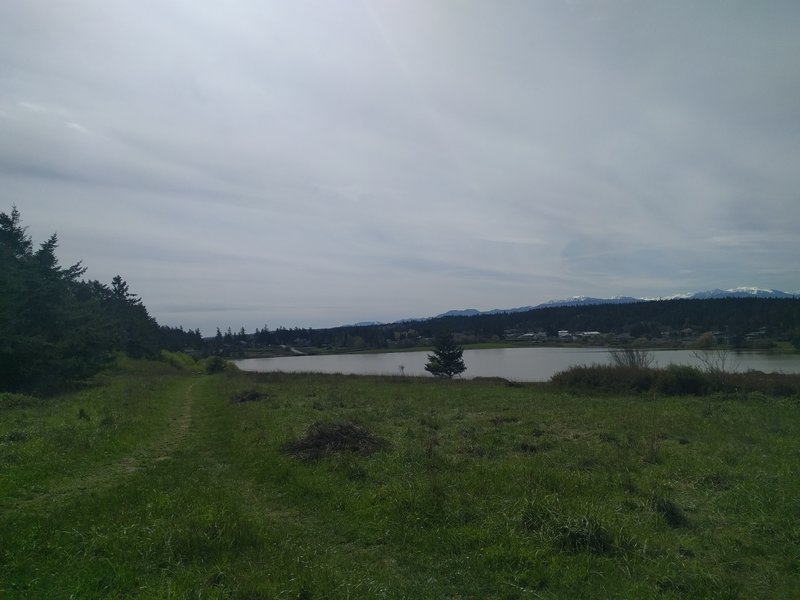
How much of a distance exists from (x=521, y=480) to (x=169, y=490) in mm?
6111

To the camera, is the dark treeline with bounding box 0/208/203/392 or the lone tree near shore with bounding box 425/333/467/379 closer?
the dark treeline with bounding box 0/208/203/392

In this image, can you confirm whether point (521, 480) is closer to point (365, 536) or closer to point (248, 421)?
point (365, 536)

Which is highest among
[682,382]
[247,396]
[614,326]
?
[614,326]

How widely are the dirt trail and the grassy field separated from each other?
65 mm

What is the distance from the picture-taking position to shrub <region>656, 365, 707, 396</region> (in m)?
26.2

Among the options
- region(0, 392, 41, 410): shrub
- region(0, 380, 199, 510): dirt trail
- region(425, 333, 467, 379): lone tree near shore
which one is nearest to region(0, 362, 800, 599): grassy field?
region(0, 380, 199, 510): dirt trail

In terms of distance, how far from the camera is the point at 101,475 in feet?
32.8

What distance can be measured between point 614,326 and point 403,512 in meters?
99.2

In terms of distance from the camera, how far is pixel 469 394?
26625 mm

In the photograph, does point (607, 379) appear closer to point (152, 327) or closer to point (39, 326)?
point (39, 326)

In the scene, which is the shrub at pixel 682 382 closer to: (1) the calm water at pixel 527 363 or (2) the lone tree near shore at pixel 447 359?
(1) the calm water at pixel 527 363

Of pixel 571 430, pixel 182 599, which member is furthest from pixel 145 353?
pixel 182 599

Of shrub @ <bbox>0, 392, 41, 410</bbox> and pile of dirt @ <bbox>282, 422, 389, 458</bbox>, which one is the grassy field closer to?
pile of dirt @ <bbox>282, 422, 389, 458</bbox>

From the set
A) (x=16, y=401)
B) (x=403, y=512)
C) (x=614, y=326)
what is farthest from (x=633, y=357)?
(x=614, y=326)
